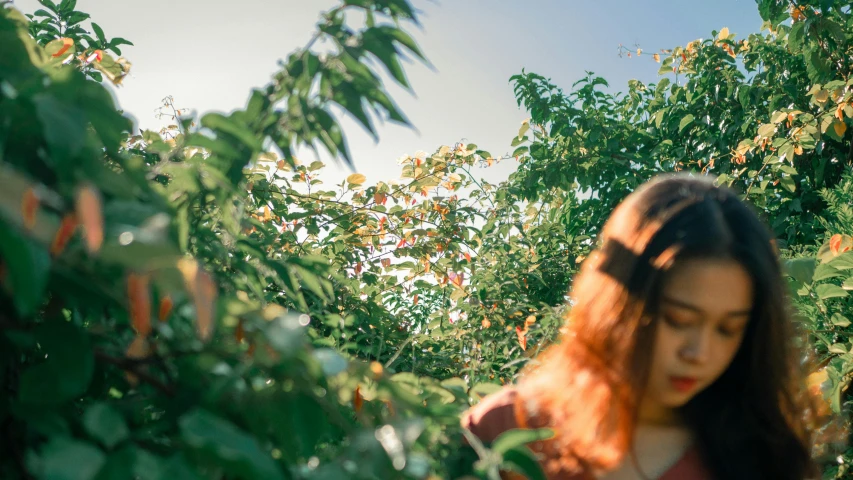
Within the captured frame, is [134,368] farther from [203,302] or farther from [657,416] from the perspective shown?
[657,416]

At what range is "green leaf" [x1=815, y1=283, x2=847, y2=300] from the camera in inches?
87.4

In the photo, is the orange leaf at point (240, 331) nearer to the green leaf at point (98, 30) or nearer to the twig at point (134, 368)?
the twig at point (134, 368)

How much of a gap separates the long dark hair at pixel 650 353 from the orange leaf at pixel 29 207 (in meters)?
1.10

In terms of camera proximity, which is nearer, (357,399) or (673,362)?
(357,399)

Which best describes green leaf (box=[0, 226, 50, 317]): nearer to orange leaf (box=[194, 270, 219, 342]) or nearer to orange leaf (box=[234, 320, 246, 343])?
orange leaf (box=[194, 270, 219, 342])

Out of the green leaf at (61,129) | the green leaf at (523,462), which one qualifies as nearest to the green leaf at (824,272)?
the green leaf at (523,462)

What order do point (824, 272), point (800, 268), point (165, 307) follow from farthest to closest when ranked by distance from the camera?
1. point (824, 272)
2. point (800, 268)
3. point (165, 307)

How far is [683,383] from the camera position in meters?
1.31

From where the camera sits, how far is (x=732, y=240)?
1.36 metres

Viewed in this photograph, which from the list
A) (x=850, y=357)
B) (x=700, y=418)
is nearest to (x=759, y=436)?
(x=700, y=418)

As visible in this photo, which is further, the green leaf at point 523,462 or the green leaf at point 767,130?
the green leaf at point 767,130

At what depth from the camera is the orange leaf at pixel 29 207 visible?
406 millimetres

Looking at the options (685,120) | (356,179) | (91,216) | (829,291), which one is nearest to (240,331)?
(91,216)

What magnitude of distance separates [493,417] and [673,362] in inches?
13.3
